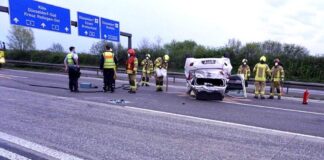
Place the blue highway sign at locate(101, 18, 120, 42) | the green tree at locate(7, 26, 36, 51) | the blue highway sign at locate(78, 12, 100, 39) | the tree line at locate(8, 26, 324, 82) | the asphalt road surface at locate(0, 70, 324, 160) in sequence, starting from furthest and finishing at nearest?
the green tree at locate(7, 26, 36, 51)
the tree line at locate(8, 26, 324, 82)
the blue highway sign at locate(101, 18, 120, 42)
the blue highway sign at locate(78, 12, 100, 39)
the asphalt road surface at locate(0, 70, 324, 160)

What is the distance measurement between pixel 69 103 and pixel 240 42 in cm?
3077

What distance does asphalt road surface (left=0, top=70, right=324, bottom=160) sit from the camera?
17.3 ft

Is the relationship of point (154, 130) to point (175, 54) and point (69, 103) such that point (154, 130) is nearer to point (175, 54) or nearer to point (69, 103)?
point (69, 103)

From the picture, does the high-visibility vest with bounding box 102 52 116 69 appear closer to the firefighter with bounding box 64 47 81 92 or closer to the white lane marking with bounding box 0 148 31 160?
the firefighter with bounding box 64 47 81 92

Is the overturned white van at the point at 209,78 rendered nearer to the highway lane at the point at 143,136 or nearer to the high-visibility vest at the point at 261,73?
the high-visibility vest at the point at 261,73

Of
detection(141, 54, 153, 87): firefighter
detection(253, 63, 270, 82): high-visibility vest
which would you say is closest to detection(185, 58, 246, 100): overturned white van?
detection(253, 63, 270, 82): high-visibility vest

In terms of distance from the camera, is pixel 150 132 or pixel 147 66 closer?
pixel 150 132

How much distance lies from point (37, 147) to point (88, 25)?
20.7 metres

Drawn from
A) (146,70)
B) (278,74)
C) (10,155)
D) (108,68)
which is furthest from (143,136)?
(146,70)

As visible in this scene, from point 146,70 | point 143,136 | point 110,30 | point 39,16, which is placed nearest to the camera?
point 143,136

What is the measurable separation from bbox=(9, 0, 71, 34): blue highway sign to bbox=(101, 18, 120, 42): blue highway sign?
2.42m

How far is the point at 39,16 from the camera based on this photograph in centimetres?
2269

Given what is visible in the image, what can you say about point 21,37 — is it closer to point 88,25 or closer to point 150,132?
point 88,25

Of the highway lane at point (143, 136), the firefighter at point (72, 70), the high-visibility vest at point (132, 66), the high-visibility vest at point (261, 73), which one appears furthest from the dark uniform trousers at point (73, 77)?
the high-visibility vest at point (261, 73)
